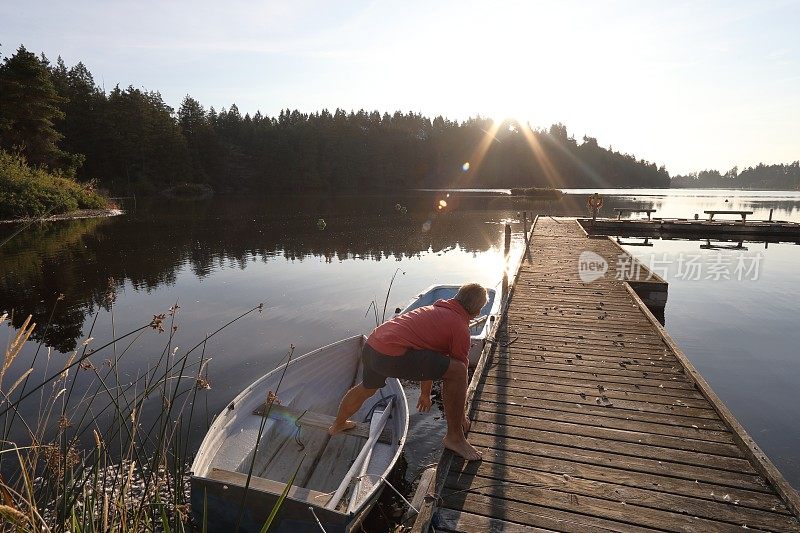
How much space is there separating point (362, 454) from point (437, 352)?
4.80ft

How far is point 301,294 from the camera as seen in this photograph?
50.7 ft

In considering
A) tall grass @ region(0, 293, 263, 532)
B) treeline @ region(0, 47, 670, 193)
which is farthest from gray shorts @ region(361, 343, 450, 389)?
treeline @ region(0, 47, 670, 193)

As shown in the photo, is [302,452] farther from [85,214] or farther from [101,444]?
[85,214]

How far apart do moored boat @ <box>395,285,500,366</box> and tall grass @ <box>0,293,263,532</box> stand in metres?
4.49

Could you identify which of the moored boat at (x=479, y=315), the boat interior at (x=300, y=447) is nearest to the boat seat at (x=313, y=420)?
the boat interior at (x=300, y=447)

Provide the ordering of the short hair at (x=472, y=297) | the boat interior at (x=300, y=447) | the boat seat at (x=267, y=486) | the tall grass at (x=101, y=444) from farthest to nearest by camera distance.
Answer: the short hair at (x=472, y=297), the boat interior at (x=300, y=447), the boat seat at (x=267, y=486), the tall grass at (x=101, y=444)

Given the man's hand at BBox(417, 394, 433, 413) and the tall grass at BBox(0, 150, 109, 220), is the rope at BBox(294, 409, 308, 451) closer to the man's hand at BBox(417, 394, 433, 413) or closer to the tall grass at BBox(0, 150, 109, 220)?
the man's hand at BBox(417, 394, 433, 413)

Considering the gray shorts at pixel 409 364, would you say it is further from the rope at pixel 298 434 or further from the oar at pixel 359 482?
the rope at pixel 298 434

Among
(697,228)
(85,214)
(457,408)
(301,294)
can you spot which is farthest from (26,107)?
(697,228)

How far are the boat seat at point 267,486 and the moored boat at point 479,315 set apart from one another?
4.75 meters

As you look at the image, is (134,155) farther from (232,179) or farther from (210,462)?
(210,462)

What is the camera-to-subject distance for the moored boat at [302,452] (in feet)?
13.4

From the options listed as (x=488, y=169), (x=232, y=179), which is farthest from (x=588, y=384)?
(x=488, y=169)

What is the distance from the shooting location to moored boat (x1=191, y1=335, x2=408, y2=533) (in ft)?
13.4
